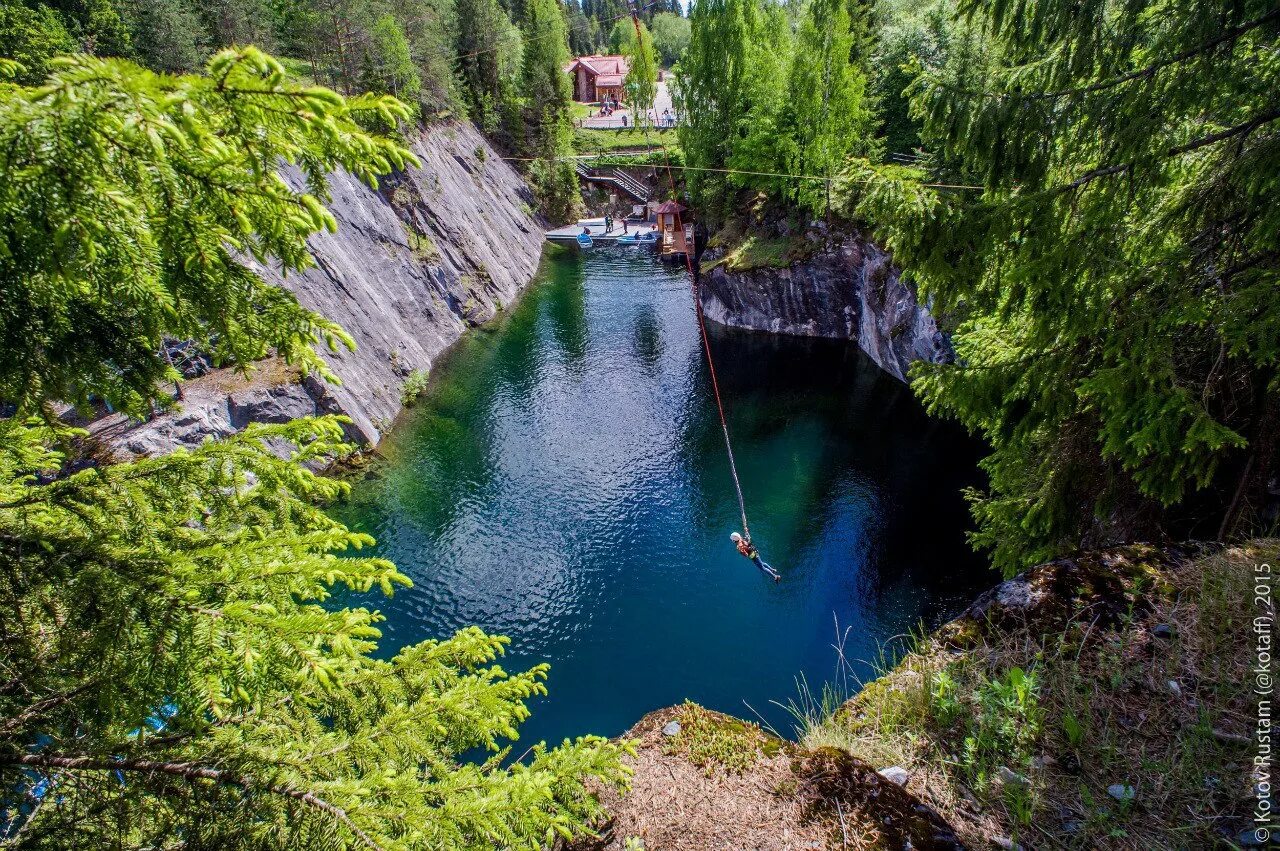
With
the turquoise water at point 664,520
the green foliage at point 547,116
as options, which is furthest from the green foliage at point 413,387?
the green foliage at point 547,116

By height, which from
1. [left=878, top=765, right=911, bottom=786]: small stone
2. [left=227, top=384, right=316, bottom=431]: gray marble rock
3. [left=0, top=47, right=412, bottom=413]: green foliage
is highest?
[left=0, top=47, right=412, bottom=413]: green foliage

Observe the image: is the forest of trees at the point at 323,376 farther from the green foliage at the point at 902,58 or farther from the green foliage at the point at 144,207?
the green foliage at the point at 902,58

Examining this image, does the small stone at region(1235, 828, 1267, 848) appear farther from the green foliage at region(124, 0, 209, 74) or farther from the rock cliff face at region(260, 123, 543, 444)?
the green foliage at region(124, 0, 209, 74)

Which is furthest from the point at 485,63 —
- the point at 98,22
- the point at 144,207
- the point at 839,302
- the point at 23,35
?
the point at 144,207

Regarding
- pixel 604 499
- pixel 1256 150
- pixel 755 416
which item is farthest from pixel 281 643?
pixel 755 416

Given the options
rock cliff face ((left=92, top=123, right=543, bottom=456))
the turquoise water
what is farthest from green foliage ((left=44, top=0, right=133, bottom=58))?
the turquoise water

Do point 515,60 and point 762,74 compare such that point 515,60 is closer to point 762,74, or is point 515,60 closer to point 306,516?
point 762,74
